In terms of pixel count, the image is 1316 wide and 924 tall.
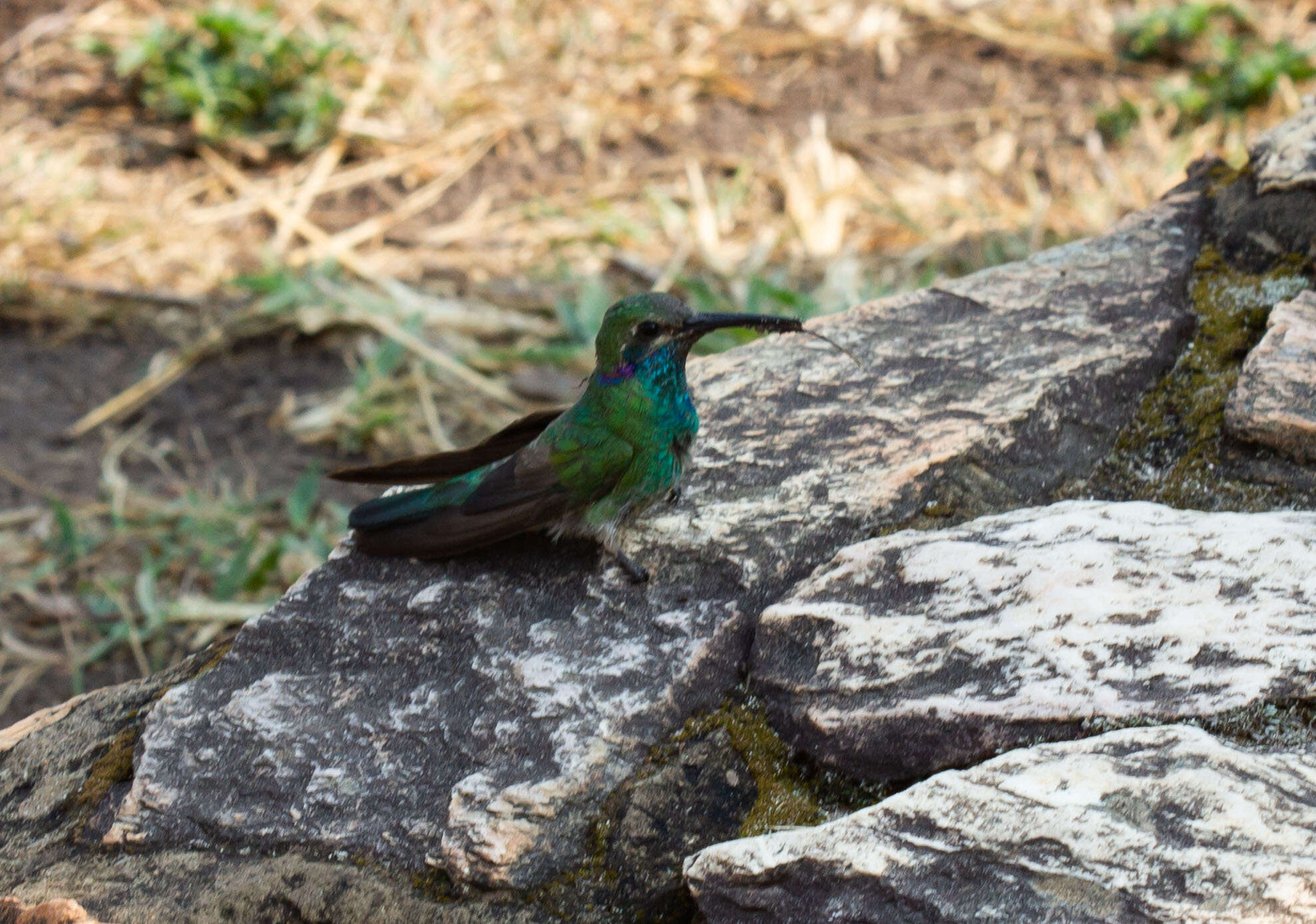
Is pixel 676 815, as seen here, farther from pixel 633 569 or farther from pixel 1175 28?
pixel 1175 28

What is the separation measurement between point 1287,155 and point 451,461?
6.65 ft

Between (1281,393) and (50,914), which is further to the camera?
(1281,393)

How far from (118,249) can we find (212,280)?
518 millimetres

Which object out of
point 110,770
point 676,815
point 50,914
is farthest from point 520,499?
point 50,914

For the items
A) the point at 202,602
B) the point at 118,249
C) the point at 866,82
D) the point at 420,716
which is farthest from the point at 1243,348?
the point at 118,249

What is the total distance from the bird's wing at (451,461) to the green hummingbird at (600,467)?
89 mm

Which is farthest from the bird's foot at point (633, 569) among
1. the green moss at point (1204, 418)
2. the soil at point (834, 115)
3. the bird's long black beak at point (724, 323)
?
the soil at point (834, 115)

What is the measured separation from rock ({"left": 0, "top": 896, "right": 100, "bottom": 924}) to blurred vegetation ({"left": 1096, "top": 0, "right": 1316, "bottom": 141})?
5.51m

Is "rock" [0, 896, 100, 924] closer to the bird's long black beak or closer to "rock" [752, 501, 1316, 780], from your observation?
"rock" [752, 501, 1316, 780]

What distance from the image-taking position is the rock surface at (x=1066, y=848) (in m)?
1.45

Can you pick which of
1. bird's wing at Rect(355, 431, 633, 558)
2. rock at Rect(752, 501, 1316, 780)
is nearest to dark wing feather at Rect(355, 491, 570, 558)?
bird's wing at Rect(355, 431, 633, 558)

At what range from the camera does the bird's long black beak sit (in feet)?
7.50

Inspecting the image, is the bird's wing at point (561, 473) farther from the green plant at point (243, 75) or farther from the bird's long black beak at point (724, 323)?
Answer: the green plant at point (243, 75)

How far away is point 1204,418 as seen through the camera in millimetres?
2426
